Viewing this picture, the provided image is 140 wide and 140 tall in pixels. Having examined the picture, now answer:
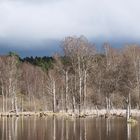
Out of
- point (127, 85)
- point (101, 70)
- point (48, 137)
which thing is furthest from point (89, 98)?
point (48, 137)

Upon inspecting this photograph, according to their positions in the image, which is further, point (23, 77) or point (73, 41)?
point (23, 77)

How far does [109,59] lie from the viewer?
104m

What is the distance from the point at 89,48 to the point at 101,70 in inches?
241

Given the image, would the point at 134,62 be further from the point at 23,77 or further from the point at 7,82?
the point at 23,77

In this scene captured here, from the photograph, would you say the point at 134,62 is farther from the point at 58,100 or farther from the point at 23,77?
the point at 23,77

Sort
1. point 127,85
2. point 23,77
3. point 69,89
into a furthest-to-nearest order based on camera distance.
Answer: point 23,77, point 69,89, point 127,85

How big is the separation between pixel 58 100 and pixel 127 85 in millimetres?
41913

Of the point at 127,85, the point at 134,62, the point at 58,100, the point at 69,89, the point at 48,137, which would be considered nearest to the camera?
the point at 48,137

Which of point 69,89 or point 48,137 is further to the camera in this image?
point 69,89

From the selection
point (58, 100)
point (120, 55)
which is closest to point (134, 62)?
point (120, 55)

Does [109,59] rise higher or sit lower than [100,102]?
higher

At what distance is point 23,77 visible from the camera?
141 meters

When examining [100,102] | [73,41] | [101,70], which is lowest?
[100,102]

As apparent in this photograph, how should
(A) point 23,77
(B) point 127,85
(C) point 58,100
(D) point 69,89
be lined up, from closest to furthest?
(B) point 127,85 < (D) point 69,89 < (C) point 58,100 < (A) point 23,77
